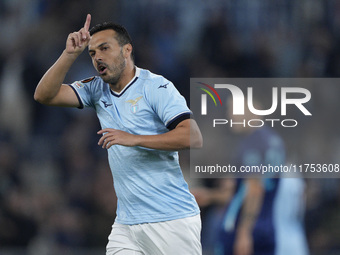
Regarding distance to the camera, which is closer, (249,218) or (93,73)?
(249,218)

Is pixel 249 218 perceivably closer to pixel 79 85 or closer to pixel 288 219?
pixel 288 219

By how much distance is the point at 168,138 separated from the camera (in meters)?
3.84

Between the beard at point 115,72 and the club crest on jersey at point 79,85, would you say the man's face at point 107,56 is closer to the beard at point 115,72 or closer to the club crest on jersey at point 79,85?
the beard at point 115,72

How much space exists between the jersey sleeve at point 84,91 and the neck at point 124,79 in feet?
0.58

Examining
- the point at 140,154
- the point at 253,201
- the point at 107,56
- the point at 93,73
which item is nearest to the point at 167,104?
the point at 140,154

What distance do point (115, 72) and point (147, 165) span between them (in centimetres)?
64

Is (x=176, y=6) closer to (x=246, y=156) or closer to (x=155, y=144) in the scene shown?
(x=246, y=156)

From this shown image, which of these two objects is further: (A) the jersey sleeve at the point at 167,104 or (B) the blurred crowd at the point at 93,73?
(B) the blurred crowd at the point at 93,73

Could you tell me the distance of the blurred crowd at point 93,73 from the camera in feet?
25.8

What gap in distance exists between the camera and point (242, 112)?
8.04m

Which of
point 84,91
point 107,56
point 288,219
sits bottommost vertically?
point 288,219

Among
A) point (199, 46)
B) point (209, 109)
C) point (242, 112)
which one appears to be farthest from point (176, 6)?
point (242, 112)

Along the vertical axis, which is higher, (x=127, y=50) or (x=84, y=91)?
(x=127, y=50)

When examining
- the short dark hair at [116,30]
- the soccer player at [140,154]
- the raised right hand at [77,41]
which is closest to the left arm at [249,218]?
the soccer player at [140,154]
